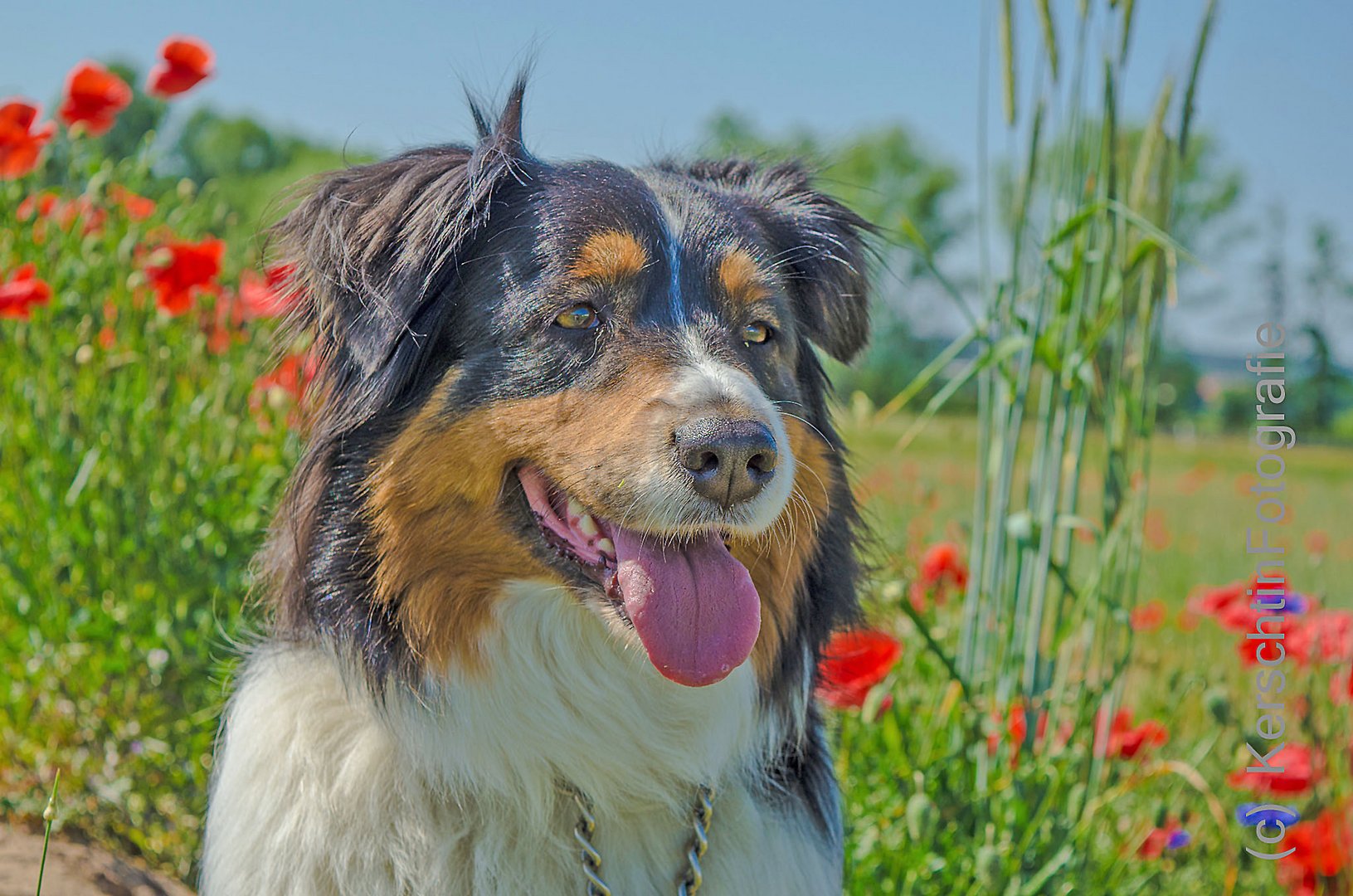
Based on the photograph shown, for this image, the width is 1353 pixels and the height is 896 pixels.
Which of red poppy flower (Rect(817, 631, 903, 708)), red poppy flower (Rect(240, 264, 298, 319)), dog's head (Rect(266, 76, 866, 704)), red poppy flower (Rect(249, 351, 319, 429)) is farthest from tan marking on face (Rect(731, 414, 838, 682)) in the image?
red poppy flower (Rect(249, 351, 319, 429))

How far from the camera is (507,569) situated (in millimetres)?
2387

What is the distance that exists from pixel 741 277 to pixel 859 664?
52.0 inches

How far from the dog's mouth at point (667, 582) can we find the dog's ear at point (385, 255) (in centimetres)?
39

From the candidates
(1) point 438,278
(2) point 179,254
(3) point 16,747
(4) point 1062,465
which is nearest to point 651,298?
(1) point 438,278

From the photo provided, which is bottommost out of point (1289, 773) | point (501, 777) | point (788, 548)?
point (1289, 773)

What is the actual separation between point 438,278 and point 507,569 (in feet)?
2.12

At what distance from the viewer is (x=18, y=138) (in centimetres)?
381

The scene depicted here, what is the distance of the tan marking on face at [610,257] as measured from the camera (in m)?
2.41

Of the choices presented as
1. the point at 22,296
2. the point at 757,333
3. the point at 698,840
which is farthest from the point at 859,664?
the point at 22,296

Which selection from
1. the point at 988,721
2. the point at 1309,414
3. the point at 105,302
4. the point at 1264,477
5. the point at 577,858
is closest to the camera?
the point at 577,858

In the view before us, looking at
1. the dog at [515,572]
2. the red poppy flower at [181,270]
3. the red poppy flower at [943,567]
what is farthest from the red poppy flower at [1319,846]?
the red poppy flower at [181,270]

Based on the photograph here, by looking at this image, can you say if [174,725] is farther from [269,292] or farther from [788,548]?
[788,548]

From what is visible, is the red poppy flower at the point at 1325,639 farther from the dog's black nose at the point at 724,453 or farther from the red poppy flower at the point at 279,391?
the red poppy flower at the point at 279,391

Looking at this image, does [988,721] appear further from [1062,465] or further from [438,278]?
[438,278]
